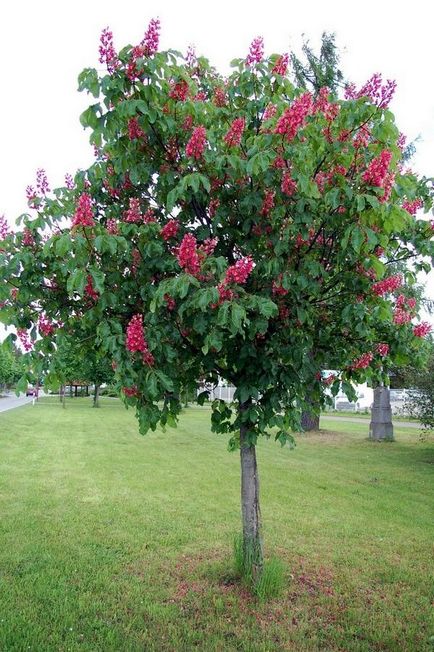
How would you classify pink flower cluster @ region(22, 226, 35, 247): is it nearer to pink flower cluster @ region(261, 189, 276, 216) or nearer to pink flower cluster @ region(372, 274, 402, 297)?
pink flower cluster @ region(261, 189, 276, 216)

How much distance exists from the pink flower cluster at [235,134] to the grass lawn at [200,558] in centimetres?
345

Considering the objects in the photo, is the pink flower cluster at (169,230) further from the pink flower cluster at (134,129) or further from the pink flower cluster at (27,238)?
the pink flower cluster at (27,238)

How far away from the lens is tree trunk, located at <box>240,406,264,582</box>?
441 cm

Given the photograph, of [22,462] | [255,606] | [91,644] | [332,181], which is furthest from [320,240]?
[22,462]

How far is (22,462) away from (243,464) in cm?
765

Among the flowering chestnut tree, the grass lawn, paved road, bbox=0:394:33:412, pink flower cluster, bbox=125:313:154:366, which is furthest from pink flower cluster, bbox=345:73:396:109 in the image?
paved road, bbox=0:394:33:412

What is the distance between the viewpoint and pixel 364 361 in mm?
4145

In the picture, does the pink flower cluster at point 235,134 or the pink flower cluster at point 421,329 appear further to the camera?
the pink flower cluster at point 421,329

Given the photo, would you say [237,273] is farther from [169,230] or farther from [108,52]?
[108,52]

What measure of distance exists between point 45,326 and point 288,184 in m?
2.00

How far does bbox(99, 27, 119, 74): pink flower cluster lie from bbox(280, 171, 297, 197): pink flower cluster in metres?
1.26

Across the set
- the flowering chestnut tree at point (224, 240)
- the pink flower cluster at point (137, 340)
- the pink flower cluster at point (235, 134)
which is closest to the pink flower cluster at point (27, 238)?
the flowering chestnut tree at point (224, 240)

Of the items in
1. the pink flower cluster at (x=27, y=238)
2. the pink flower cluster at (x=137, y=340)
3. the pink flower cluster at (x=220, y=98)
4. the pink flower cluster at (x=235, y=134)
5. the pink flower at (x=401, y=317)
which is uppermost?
the pink flower cluster at (x=220, y=98)

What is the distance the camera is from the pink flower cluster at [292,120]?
311cm
